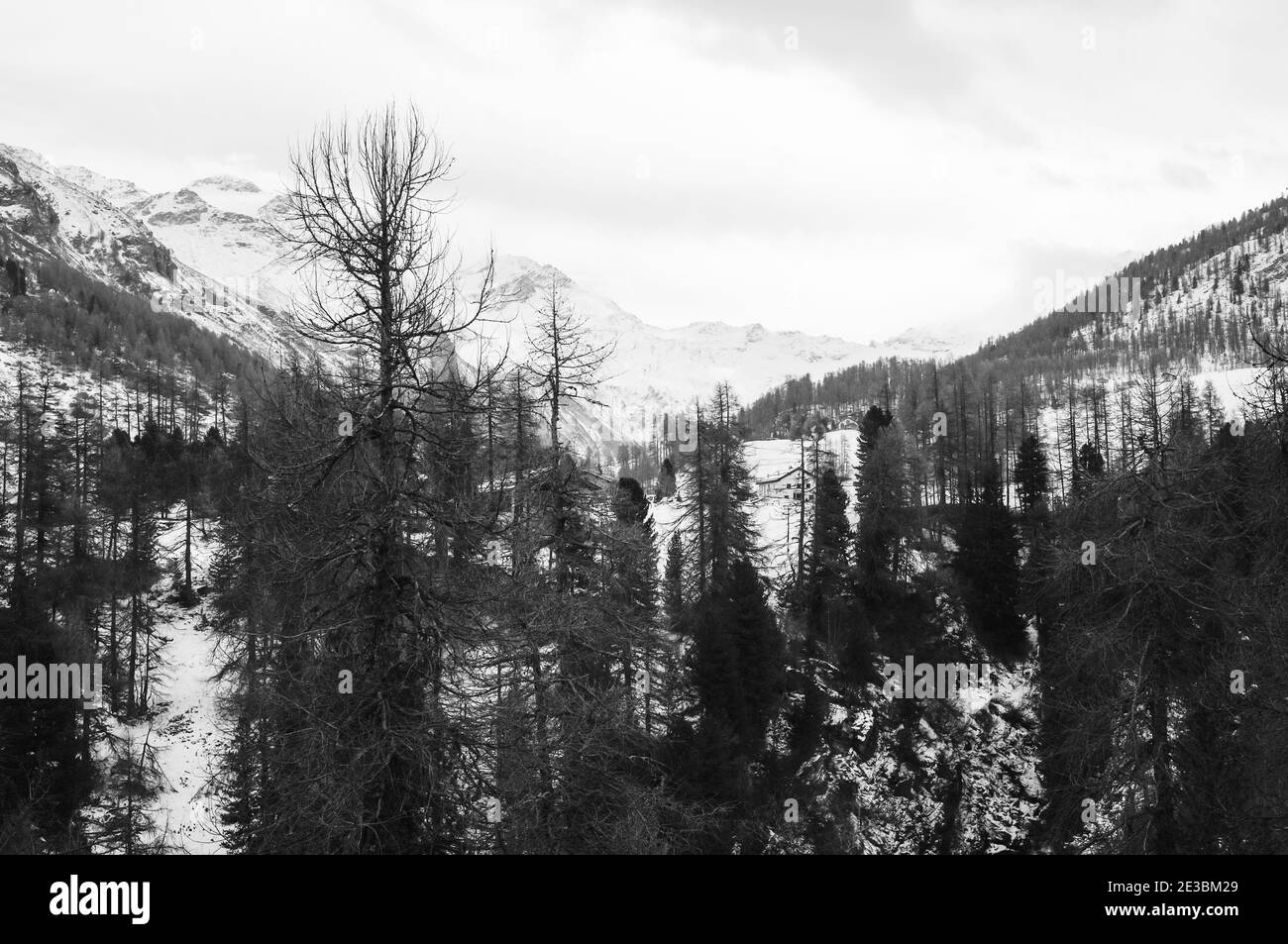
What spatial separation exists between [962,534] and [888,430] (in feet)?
42.0

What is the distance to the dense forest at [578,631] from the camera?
28.1 ft

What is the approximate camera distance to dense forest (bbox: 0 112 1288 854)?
855 centimetres

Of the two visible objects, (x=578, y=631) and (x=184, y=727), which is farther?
(x=184, y=727)

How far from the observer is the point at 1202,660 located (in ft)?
47.7

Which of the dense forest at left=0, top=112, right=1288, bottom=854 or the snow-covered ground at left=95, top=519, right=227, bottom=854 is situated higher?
the dense forest at left=0, top=112, right=1288, bottom=854

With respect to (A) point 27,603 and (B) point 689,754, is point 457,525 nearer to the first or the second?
(B) point 689,754

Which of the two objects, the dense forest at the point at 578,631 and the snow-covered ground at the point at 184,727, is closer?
the dense forest at the point at 578,631

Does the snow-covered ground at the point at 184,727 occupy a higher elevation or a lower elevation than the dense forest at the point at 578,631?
lower

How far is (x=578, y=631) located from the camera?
13.5m

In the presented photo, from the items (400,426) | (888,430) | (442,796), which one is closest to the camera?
(442,796)

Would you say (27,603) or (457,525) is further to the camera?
(27,603)

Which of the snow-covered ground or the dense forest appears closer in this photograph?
the dense forest

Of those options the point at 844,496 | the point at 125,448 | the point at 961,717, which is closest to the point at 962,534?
the point at 844,496

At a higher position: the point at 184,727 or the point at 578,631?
the point at 578,631
